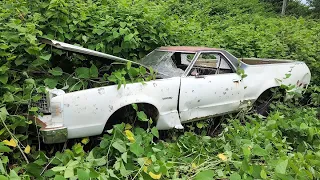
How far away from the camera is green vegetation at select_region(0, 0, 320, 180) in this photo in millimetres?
2809

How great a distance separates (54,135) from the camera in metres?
3.52

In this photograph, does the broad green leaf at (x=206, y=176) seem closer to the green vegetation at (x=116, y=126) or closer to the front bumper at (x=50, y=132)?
the green vegetation at (x=116, y=126)

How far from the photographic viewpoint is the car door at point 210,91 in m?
4.45

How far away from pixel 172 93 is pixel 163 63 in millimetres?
829

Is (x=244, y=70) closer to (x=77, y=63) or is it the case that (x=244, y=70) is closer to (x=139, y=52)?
(x=139, y=52)

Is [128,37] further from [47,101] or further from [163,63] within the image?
[47,101]

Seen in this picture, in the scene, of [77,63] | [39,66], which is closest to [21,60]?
[39,66]

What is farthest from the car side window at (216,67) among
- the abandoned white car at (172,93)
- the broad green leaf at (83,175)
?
the broad green leaf at (83,175)

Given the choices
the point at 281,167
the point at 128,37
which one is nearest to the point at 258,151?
the point at 281,167

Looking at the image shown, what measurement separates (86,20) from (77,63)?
1027 mm

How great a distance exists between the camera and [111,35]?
17.0 ft

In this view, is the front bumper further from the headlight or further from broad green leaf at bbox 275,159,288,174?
broad green leaf at bbox 275,159,288,174

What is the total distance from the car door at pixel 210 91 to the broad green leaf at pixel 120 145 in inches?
59.6

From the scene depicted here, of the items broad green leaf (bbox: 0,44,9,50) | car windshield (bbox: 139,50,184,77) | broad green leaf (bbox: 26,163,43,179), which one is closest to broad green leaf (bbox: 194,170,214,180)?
broad green leaf (bbox: 26,163,43,179)
